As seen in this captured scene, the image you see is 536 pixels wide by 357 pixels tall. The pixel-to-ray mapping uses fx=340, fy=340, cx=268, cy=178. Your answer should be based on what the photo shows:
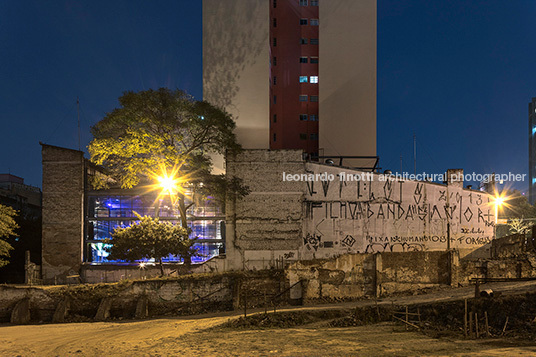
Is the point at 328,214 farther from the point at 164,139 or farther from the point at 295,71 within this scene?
the point at 295,71

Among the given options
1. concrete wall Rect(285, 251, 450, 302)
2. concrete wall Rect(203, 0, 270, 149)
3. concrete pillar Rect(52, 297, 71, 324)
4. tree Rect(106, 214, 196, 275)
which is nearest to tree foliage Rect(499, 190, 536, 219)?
concrete wall Rect(285, 251, 450, 302)

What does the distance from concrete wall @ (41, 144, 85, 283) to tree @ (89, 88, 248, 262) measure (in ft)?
7.12

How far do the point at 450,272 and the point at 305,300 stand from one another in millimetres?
9288

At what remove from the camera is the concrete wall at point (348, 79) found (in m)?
39.7

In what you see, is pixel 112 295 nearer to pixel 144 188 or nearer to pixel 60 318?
pixel 60 318

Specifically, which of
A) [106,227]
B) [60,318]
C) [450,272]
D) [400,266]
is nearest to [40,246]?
[106,227]

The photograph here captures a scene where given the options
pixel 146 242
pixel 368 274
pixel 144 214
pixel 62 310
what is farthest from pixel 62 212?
pixel 368 274

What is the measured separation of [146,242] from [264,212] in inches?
355

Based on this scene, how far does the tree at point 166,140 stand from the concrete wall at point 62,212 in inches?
85.5

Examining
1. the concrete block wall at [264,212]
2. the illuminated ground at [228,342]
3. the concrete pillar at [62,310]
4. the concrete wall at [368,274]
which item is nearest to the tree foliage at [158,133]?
the concrete block wall at [264,212]

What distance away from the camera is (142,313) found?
1856cm

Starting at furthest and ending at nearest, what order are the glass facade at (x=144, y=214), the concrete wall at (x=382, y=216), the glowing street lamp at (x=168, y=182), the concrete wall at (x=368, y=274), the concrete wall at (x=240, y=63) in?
the concrete wall at (x=240, y=63) → the glass facade at (x=144, y=214) → the concrete wall at (x=382, y=216) → the glowing street lamp at (x=168, y=182) → the concrete wall at (x=368, y=274)

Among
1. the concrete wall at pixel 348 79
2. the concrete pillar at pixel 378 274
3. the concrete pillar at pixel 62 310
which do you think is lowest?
the concrete pillar at pixel 62 310

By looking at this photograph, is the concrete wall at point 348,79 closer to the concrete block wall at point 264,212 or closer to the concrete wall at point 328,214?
the concrete wall at point 328,214
